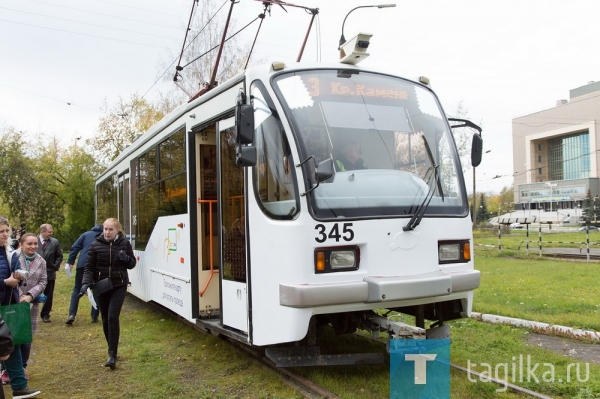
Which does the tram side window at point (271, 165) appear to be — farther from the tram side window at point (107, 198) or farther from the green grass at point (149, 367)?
the tram side window at point (107, 198)

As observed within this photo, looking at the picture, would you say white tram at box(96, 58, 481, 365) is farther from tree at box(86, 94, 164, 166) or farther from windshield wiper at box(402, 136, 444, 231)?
tree at box(86, 94, 164, 166)

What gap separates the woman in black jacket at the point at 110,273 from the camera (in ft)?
22.2

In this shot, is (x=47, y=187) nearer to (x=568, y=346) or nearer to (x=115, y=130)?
(x=115, y=130)

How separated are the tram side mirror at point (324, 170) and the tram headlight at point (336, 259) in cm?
63


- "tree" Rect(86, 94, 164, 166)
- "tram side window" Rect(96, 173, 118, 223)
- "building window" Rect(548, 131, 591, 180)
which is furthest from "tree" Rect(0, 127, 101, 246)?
"building window" Rect(548, 131, 591, 180)

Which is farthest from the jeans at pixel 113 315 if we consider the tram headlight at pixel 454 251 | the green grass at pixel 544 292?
the green grass at pixel 544 292

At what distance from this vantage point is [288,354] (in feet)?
17.6

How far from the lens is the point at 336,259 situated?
4.96 meters

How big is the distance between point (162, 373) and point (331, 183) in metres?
3.11

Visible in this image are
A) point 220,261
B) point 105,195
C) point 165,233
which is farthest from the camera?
point 105,195

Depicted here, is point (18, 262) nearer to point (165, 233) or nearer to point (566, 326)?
point (165, 233)

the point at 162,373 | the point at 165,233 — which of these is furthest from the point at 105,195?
the point at 162,373

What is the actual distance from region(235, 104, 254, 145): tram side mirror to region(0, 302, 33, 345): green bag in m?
2.55

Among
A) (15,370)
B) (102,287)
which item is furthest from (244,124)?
(15,370)
